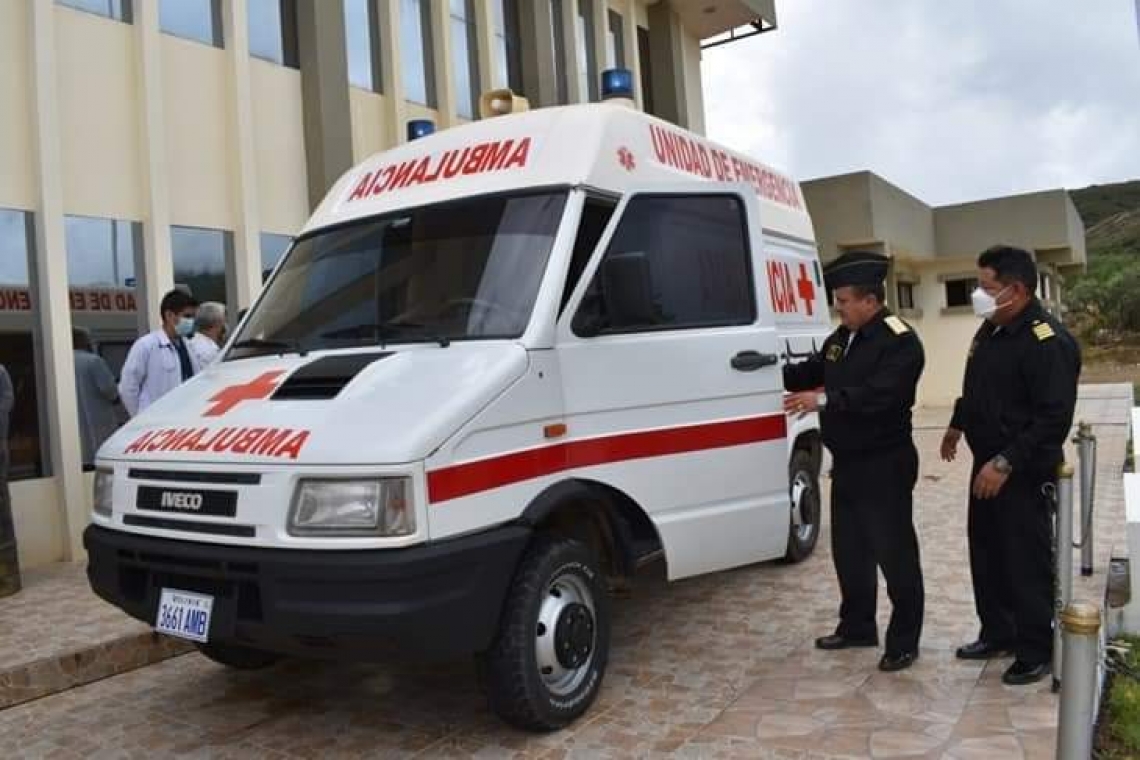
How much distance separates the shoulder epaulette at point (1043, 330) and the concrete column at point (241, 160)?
651 centimetres

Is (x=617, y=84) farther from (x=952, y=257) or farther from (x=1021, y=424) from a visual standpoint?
(x=952, y=257)

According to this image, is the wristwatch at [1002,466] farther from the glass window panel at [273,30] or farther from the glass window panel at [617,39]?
the glass window panel at [617,39]

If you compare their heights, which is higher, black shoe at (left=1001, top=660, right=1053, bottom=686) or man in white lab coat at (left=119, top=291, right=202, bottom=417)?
man in white lab coat at (left=119, top=291, right=202, bottom=417)

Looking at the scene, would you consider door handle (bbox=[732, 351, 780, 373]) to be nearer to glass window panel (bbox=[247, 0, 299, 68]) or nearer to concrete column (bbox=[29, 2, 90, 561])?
concrete column (bbox=[29, 2, 90, 561])

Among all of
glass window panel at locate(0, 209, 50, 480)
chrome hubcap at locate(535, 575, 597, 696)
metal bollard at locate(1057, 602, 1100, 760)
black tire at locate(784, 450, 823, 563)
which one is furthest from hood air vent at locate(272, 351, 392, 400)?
glass window panel at locate(0, 209, 50, 480)

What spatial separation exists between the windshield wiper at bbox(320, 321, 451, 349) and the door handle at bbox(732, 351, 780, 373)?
1512 mm

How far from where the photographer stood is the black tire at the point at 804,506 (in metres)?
6.50

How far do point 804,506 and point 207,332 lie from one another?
4427 millimetres

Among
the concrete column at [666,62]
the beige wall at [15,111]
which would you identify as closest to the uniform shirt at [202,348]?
the beige wall at [15,111]

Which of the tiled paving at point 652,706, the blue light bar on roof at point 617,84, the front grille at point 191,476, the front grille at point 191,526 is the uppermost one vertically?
the blue light bar on roof at point 617,84

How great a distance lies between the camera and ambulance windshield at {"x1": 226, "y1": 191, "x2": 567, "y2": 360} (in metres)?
3.99

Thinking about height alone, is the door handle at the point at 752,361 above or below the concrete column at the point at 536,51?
below

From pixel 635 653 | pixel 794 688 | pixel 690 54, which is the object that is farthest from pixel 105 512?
pixel 690 54

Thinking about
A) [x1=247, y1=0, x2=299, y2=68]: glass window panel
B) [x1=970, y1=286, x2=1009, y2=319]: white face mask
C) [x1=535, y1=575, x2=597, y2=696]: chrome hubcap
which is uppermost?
[x1=247, y1=0, x2=299, y2=68]: glass window panel
